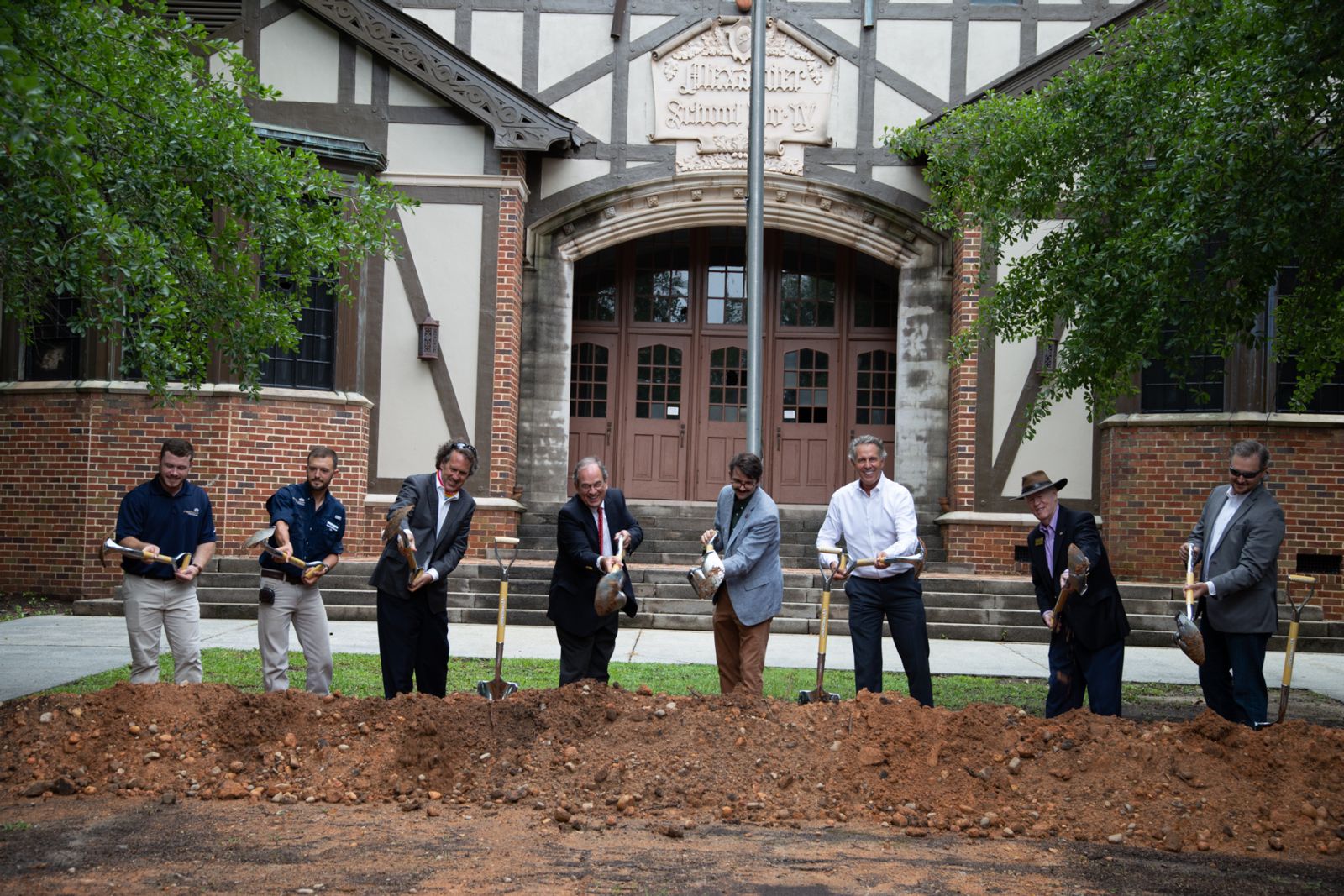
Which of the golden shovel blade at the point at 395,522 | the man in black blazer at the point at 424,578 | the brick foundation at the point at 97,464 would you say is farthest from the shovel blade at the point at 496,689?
the brick foundation at the point at 97,464

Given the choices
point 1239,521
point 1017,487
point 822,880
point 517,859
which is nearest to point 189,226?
point 517,859

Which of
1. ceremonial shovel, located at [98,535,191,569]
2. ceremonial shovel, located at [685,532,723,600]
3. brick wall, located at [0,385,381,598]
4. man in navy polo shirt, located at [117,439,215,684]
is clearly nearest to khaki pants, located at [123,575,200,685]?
man in navy polo shirt, located at [117,439,215,684]

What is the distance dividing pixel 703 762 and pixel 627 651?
4.81 meters

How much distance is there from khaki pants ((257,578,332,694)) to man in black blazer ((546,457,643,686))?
1.34m

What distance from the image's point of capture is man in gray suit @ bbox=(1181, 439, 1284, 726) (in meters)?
6.48

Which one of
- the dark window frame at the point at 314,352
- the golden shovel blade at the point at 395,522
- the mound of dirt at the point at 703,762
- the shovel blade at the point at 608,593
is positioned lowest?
the mound of dirt at the point at 703,762

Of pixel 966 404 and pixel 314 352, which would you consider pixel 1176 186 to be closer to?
pixel 966 404

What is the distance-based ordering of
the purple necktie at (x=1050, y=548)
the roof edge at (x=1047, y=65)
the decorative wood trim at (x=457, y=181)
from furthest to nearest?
the decorative wood trim at (x=457, y=181), the roof edge at (x=1047, y=65), the purple necktie at (x=1050, y=548)

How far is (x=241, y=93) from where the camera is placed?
354 inches

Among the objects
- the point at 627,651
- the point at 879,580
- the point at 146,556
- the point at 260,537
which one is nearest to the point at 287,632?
the point at 260,537

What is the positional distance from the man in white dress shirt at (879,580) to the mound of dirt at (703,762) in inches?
32.2

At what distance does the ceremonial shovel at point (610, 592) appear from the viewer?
6445 mm

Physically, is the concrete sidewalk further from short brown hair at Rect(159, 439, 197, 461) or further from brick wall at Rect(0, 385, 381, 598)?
short brown hair at Rect(159, 439, 197, 461)

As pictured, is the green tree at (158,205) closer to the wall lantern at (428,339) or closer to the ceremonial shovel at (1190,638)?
the wall lantern at (428,339)
